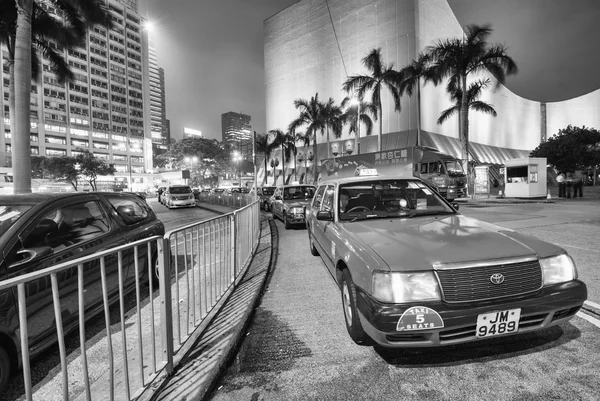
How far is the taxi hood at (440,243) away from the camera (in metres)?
2.22

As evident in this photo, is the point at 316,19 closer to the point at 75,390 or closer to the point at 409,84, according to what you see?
the point at 409,84

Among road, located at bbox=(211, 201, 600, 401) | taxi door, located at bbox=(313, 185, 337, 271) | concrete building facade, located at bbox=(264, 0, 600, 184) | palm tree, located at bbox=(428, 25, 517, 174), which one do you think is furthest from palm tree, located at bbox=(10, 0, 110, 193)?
concrete building facade, located at bbox=(264, 0, 600, 184)

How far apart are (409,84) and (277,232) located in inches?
→ 949

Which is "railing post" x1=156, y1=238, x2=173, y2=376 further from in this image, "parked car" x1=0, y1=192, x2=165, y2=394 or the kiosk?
the kiosk

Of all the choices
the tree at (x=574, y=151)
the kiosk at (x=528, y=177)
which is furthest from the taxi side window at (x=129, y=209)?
the tree at (x=574, y=151)

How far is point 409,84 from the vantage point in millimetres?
27203

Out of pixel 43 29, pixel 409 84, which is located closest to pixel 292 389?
pixel 43 29

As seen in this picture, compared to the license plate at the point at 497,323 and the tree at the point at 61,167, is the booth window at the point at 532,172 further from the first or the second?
the tree at the point at 61,167

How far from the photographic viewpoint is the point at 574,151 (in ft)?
92.1

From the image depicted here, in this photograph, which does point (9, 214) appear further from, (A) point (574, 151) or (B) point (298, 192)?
(A) point (574, 151)

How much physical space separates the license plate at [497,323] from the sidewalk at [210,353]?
2025 millimetres

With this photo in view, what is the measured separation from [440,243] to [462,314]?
2.05 feet

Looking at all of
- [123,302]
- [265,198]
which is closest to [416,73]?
[265,198]

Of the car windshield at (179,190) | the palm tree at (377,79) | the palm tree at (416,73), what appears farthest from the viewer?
the palm tree at (377,79)
